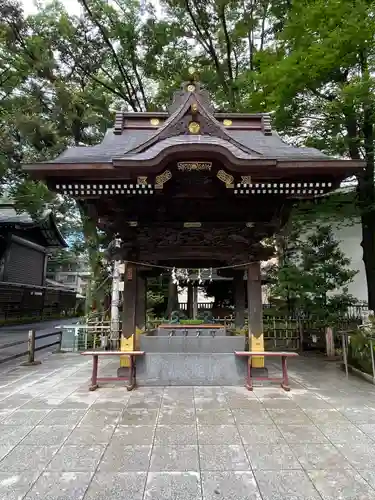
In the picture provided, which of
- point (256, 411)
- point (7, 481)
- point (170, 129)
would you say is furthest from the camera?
point (170, 129)

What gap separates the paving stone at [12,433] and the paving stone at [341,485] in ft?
10.6

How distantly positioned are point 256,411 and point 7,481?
3248 millimetres

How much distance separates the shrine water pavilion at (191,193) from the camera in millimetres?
5582

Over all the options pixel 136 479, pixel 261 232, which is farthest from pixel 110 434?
pixel 261 232

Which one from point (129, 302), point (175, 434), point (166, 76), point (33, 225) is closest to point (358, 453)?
point (175, 434)

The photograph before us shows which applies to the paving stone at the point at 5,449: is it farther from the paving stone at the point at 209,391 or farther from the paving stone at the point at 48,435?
the paving stone at the point at 209,391

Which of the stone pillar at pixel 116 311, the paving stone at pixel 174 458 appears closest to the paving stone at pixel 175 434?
the paving stone at pixel 174 458

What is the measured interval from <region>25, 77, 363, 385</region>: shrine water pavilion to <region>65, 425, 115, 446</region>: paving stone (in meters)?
2.31

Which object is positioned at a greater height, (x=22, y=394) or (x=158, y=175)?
(x=158, y=175)

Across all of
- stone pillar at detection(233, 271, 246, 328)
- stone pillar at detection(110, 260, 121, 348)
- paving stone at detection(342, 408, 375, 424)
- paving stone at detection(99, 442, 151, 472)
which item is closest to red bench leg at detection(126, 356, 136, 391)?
paving stone at detection(99, 442, 151, 472)

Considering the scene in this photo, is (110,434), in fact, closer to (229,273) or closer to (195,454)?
(195,454)

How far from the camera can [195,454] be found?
3.44m

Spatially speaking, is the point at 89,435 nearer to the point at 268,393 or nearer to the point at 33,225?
the point at 268,393

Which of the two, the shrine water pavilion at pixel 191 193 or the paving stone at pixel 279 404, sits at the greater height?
the shrine water pavilion at pixel 191 193
